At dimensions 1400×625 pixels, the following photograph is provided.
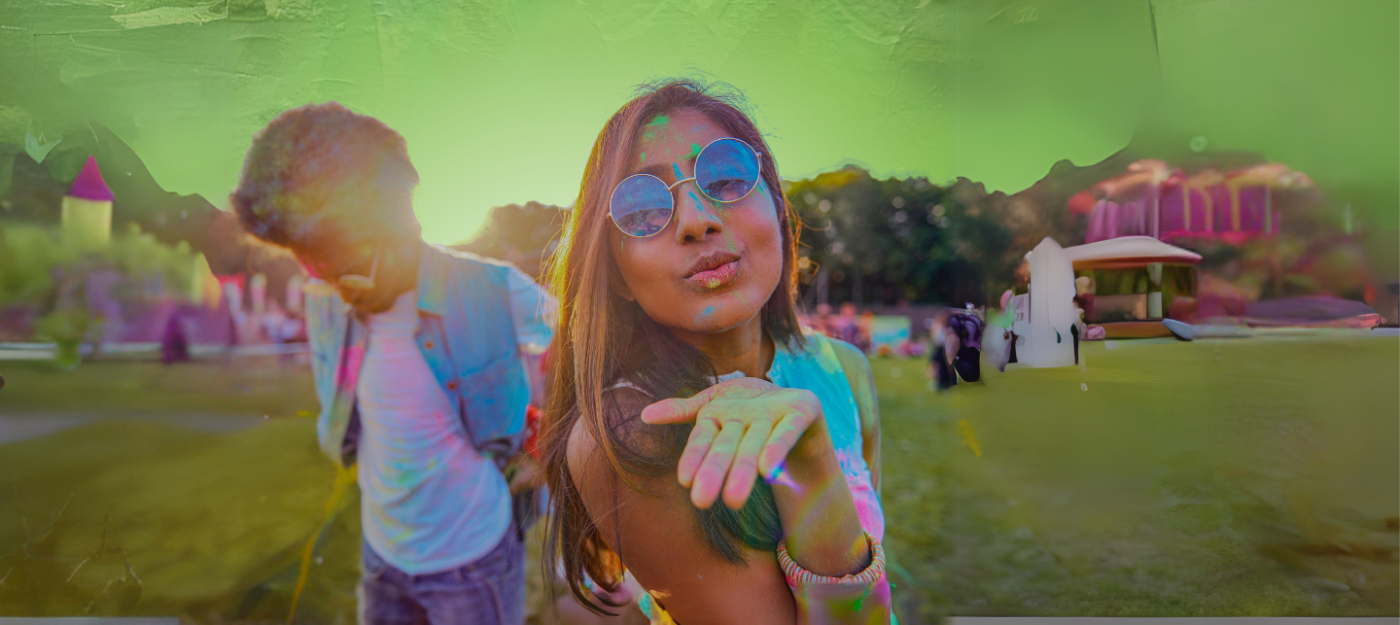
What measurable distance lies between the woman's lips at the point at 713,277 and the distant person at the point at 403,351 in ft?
2.08

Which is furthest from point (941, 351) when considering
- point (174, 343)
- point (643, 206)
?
point (174, 343)

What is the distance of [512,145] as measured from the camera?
2355mm

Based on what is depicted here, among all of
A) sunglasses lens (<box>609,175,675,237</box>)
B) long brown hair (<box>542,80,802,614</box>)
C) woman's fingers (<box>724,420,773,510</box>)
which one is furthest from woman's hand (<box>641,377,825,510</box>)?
sunglasses lens (<box>609,175,675,237</box>)

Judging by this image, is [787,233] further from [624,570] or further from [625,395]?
[624,570]

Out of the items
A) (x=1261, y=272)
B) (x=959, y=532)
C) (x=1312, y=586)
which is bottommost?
(x=1312, y=586)

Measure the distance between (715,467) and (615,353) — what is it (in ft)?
2.07

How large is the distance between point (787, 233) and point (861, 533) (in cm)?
88

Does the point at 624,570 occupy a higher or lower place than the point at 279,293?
lower

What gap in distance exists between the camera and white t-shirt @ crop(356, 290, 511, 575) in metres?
2.28

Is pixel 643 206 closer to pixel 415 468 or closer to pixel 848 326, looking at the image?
pixel 848 326

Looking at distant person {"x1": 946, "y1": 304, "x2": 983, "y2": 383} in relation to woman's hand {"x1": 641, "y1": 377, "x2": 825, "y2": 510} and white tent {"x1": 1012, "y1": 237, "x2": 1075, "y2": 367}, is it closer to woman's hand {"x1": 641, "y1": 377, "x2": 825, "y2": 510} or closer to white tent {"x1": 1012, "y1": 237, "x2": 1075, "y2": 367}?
white tent {"x1": 1012, "y1": 237, "x2": 1075, "y2": 367}

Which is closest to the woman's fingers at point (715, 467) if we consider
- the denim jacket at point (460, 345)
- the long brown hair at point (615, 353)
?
the long brown hair at point (615, 353)

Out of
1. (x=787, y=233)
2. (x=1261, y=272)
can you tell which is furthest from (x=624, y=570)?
(x=1261, y=272)

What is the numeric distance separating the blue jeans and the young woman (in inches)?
9.1
